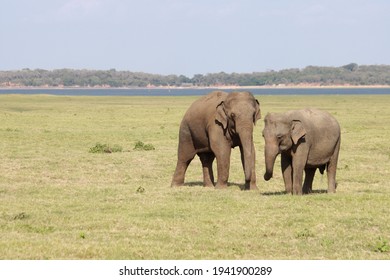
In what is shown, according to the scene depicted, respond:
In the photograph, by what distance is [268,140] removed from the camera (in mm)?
20188

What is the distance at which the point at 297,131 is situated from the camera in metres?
20.3

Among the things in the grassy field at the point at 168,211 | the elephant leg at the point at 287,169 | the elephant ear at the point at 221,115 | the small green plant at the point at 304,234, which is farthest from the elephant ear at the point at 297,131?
the small green plant at the point at 304,234

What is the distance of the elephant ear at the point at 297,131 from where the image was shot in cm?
2017

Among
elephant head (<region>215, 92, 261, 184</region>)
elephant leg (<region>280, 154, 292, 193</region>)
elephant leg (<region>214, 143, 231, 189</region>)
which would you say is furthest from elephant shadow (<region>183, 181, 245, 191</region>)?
elephant leg (<region>280, 154, 292, 193</region>)

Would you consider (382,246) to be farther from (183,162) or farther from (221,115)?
(183,162)

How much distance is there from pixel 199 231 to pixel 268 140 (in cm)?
483

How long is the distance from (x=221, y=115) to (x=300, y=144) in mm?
2966

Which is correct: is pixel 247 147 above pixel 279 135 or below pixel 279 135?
below

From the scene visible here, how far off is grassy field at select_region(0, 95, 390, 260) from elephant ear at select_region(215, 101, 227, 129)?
1.99m

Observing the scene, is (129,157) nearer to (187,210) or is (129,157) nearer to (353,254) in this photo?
(187,210)

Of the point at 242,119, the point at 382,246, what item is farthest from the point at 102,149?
the point at 382,246

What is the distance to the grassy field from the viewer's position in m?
14.3

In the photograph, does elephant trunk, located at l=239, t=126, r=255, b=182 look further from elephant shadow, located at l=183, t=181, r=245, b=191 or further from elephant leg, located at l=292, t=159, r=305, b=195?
elephant leg, located at l=292, t=159, r=305, b=195
